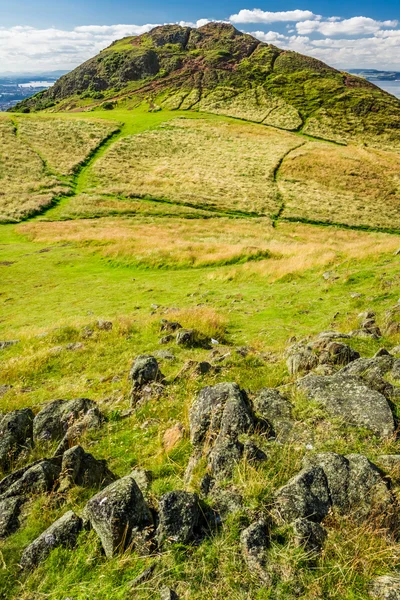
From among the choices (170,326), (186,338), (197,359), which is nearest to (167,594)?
(197,359)

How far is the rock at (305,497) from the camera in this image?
480cm

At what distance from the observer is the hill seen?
113250 millimetres

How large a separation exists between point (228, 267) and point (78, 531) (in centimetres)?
2273

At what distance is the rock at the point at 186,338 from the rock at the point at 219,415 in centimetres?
579

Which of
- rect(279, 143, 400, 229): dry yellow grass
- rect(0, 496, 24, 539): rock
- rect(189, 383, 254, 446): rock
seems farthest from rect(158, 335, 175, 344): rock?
Result: rect(279, 143, 400, 229): dry yellow grass

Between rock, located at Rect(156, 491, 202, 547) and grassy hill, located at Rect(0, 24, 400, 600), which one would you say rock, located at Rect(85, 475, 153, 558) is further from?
rock, located at Rect(156, 491, 202, 547)

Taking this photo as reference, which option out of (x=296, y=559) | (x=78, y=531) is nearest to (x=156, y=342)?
(x=78, y=531)

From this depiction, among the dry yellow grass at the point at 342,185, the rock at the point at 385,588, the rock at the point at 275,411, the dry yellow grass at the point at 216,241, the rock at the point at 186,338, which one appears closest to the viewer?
the rock at the point at 385,588

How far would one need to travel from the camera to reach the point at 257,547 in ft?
14.5

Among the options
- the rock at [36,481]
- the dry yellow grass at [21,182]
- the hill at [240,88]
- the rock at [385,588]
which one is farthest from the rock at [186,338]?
the hill at [240,88]

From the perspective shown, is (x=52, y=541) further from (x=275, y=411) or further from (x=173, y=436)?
(x=275, y=411)

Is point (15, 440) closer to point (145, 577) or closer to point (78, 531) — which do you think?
point (78, 531)

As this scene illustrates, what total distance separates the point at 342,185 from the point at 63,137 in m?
60.1

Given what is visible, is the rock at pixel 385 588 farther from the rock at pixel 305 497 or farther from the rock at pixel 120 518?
the rock at pixel 120 518
